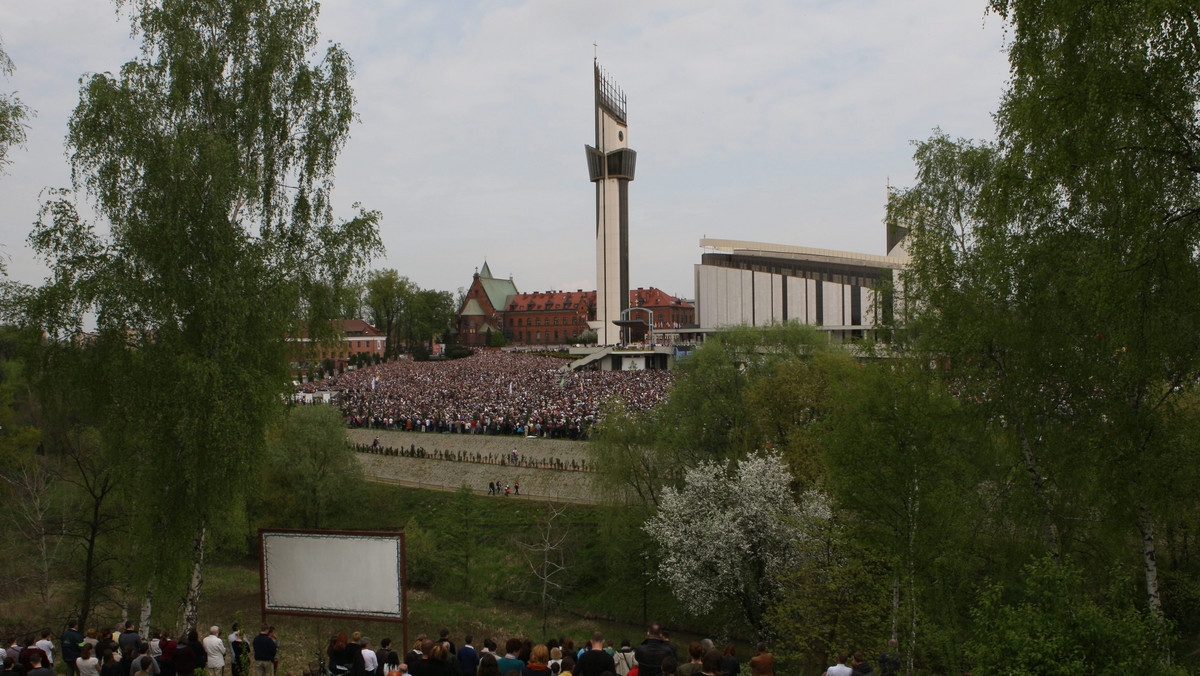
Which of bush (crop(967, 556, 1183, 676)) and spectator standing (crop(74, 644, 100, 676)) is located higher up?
bush (crop(967, 556, 1183, 676))

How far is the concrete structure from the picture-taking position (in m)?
62.9

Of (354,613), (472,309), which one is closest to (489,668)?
(354,613)

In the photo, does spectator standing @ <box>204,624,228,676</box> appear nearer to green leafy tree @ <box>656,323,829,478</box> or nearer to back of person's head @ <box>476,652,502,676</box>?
back of person's head @ <box>476,652,502,676</box>

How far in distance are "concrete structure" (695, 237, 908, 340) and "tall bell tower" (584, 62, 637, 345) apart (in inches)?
414

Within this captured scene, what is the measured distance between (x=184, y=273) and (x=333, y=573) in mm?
5369

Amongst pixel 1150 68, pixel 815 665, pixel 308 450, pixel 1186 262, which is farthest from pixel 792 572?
pixel 308 450

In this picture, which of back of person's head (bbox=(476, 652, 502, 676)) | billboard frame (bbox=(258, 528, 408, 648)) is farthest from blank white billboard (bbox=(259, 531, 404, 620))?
back of person's head (bbox=(476, 652, 502, 676))

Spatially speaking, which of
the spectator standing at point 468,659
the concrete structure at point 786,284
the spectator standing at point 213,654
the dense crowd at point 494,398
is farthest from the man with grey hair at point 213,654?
the concrete structure at point 786,284

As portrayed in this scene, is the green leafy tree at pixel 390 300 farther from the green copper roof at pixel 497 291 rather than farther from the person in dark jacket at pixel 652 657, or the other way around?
the person in dark jacket at pixel 652 657

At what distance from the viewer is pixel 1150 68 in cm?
905

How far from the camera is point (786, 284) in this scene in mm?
66062

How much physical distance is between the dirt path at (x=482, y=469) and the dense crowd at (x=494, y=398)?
92cm

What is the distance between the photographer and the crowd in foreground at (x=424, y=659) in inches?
309

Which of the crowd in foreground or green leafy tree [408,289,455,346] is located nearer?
the crowd in foreground
